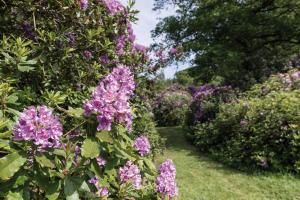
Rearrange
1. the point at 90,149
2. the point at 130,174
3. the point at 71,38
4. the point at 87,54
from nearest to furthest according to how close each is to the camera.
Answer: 1. the point at 90,149
2. the point at 130,174
3. the point at 71,38
4. the point at 87,54

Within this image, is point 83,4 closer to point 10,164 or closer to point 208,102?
point 10,164

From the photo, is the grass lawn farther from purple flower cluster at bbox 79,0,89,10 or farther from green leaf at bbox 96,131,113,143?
green leaf at bbox 96,131,113,143

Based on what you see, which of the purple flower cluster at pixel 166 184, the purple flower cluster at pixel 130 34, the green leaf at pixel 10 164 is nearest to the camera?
the green leaf at pixel 10 164

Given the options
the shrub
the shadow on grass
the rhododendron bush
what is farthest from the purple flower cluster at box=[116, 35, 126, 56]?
the shrub

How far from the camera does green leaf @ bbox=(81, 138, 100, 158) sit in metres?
1.75

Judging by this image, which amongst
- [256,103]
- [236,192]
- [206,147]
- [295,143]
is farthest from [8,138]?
[206,147]

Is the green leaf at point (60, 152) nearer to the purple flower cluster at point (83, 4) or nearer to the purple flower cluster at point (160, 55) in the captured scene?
the purple flower cluster at point (83, 4)

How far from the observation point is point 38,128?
1721mm

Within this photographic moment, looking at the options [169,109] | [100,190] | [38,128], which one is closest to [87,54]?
[100,190]

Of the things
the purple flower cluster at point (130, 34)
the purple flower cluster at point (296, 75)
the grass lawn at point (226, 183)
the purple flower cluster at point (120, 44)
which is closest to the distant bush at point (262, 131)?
the purple flower cluster at point (296, 75)

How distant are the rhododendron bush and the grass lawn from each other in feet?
9.93

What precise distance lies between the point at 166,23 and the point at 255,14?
10.7 feet

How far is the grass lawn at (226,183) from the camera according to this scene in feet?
22.9

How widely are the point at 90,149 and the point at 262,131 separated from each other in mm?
7658
